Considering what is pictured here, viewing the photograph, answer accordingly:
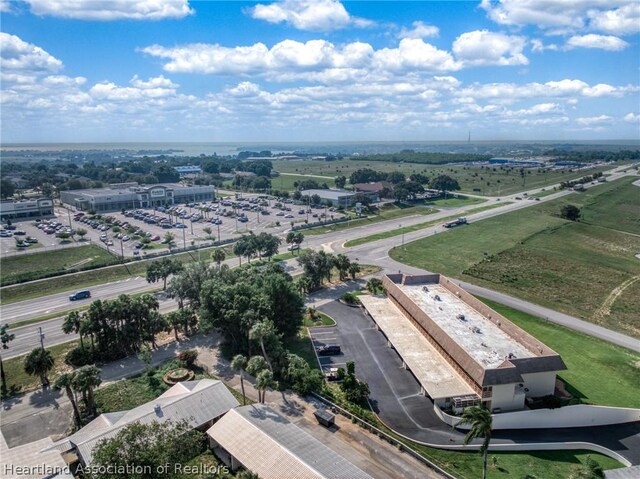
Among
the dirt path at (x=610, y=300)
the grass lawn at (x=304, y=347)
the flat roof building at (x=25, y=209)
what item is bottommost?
the dirt path at (x=610, y=300)

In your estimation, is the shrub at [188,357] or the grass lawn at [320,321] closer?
the shrub at [188,357]

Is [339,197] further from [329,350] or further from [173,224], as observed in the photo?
[329,350]

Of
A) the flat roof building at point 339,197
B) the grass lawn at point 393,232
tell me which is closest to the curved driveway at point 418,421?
the grass lawn at point 393,232

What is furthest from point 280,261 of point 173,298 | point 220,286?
point 220,286

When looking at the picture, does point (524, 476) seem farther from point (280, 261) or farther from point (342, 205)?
point (342, 205)

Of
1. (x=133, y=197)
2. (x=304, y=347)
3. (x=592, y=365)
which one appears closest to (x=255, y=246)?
(x=304, y=347)

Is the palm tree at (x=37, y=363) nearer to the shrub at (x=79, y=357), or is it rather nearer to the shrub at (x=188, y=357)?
the shrub at (x=79, y=357)

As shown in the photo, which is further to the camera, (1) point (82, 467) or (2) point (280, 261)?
(2) point (280, 261)
